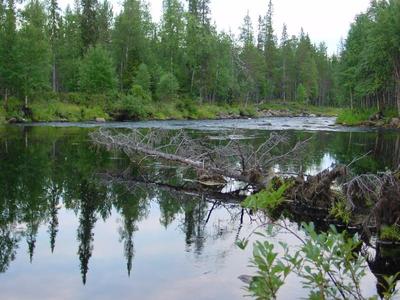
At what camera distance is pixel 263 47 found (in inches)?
4139

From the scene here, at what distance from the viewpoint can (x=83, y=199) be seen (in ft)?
40.4

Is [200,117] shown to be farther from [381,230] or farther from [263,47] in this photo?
[381,230]

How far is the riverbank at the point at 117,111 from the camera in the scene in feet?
153

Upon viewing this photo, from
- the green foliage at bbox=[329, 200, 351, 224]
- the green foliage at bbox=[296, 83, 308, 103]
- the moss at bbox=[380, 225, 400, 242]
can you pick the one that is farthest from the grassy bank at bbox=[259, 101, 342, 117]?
the moss at bbox=[380, 225, 400, 242]

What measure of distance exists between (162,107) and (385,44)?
25.7m

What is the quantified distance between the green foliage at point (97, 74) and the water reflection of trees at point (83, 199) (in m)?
37.2

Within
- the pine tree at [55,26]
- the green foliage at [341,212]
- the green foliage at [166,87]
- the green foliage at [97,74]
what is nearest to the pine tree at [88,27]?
the pine tree at [55,26]

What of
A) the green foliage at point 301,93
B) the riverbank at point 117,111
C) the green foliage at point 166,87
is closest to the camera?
the riverbank at point 117,111

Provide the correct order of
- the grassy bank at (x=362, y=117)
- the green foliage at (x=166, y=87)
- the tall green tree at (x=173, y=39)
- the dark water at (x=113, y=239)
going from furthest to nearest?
the tall green tree at (x=173, y=39), the green foliage at (x=166, y=87), the grassy bank at (x=362, y=117), the dark water at (x=113, y=239)

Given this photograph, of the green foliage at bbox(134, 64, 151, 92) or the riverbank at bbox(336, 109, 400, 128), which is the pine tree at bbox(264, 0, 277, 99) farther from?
the riverbank at bbox(336, 109, 400, 128)

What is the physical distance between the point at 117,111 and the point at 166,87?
449 inches

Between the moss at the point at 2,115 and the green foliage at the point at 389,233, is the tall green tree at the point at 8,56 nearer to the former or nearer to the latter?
the moss at the point at 2,115

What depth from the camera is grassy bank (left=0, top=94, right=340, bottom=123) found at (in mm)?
46906

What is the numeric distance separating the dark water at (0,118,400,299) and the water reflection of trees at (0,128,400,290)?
0.02 meters
